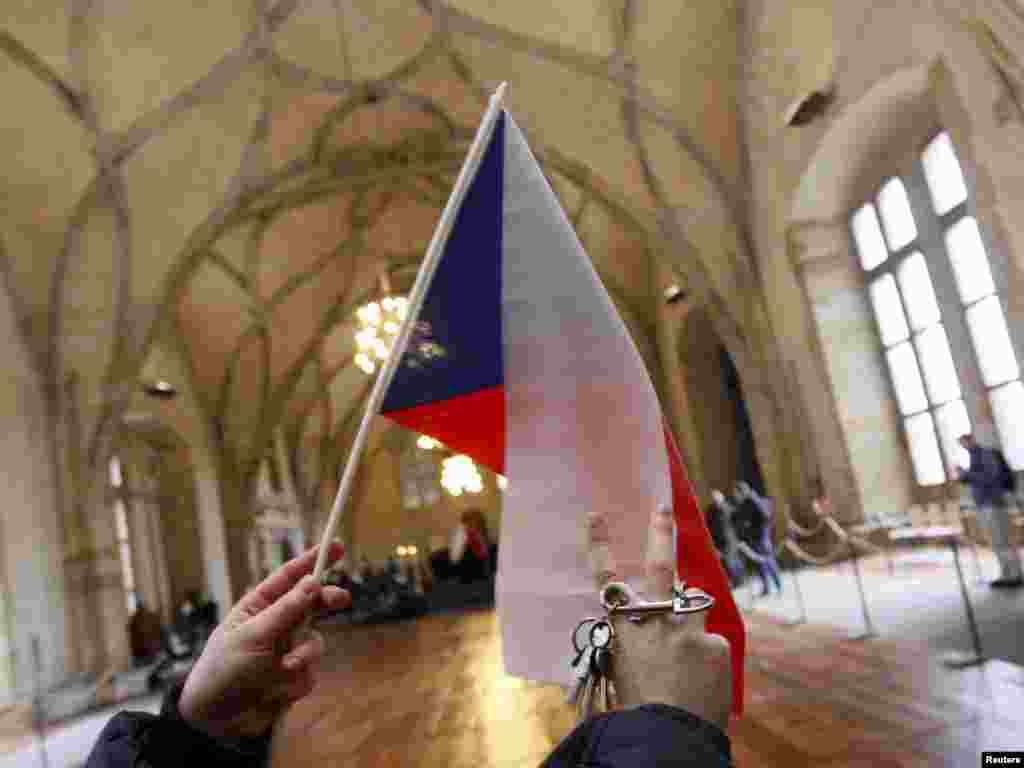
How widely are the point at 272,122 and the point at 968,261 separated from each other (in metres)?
9.16

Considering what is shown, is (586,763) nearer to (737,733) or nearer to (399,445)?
(737,733)

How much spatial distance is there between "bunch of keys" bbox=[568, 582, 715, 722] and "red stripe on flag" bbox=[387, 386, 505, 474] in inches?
29.1

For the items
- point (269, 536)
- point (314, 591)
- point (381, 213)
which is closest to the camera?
point (314, 591)

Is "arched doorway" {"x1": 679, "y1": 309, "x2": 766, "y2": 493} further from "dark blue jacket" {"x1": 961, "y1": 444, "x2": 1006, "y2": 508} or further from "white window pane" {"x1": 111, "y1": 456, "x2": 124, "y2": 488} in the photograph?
"white window pane" {"x1": 111, "y1": 456, "x2": 124, "y2": 488}

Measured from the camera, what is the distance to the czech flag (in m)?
1.38

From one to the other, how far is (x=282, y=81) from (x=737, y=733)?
10.9m

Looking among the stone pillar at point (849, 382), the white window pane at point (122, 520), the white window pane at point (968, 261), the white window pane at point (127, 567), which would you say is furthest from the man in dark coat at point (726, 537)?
the white window pane at point (122, 520)

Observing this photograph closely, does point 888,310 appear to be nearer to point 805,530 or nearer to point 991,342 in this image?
point 991,342

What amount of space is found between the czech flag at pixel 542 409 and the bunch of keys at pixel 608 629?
324 millimetres

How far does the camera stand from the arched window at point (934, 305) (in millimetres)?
8008

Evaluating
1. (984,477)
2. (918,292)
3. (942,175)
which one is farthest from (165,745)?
(918,292)

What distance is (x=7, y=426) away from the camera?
10531 mm

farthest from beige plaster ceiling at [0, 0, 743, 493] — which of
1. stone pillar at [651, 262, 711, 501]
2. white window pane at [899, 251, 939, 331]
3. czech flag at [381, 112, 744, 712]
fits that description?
czech flag at [381, 112, 744, 712]

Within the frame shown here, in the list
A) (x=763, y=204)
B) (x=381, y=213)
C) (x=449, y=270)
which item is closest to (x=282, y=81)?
(x=381, y=213)
